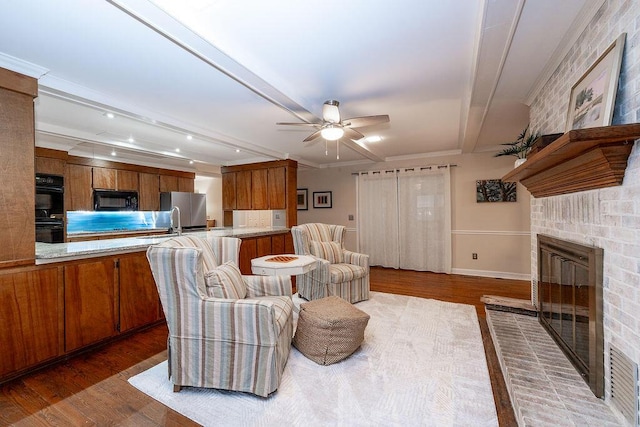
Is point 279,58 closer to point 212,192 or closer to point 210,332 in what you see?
point 210,332

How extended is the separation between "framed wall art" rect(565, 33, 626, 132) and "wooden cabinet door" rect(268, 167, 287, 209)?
4.25 meters

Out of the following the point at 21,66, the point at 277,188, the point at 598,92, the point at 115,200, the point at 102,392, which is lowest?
the point at 102,392

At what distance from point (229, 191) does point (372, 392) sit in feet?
16.6

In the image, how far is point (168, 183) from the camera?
6227 mm

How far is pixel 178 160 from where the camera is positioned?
18.5 ft

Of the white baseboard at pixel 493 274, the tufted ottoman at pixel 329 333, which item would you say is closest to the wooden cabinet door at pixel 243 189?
the tufted ottoman at pixel 329 333

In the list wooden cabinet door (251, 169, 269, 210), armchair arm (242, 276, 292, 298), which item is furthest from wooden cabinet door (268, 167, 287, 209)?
armchair arm (242, 276, 292, 298)

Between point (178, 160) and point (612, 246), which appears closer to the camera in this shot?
point (612, 246)

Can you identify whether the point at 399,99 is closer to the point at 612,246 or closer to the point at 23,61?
the point at 612,246

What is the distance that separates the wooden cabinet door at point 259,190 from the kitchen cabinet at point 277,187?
10 centimetres

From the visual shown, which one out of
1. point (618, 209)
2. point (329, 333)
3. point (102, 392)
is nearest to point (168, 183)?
point (102, 392)

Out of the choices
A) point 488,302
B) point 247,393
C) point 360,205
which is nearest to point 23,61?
point 247,393

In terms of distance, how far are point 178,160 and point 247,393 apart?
16.2 feet

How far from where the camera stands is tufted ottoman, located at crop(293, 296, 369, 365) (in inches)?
86.9
